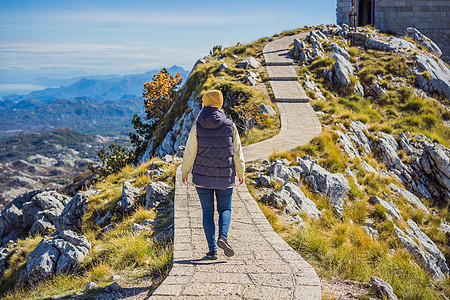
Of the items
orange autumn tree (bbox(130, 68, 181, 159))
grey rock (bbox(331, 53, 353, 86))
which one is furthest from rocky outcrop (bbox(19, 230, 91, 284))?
orange autumn tree (bbox(130, 68, 181, 159))

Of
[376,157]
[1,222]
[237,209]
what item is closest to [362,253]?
[237,209]

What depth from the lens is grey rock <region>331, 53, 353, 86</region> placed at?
19.2 metres

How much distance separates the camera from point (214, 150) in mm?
4629

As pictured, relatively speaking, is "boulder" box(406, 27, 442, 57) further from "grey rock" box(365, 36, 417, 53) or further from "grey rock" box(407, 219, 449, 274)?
"grey rock" box(407, 219, 449, 274)

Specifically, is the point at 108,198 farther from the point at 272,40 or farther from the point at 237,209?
the point at 272,40

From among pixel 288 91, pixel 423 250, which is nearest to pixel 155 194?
pixel 423 250

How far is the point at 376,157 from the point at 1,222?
15.9 meters

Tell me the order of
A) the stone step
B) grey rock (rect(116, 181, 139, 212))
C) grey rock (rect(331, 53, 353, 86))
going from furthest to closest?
grey rock (rect(331, 53, 353, 86)), the stone step, grey rock (rect(116, 181, 139, 212))

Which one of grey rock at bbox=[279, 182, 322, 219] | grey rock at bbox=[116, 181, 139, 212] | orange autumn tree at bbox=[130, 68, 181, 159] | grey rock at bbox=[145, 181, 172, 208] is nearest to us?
grey rock at bbox=[279, 182, 322, 219]

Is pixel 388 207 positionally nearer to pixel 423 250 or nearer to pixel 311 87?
pixel 423 250

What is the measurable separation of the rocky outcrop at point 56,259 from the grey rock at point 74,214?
9.24 ft

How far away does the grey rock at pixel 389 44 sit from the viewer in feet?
77.9

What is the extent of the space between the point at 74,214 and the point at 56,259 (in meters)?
3.68

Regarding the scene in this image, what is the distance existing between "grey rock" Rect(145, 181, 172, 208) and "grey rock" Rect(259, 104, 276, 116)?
26.8 ft
